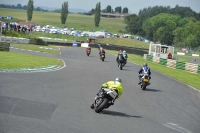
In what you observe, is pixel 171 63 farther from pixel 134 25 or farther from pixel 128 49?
pixel 134 25

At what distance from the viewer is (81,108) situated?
14492 millimetres

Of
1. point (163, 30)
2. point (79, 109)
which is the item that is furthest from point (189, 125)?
point (163, 30)

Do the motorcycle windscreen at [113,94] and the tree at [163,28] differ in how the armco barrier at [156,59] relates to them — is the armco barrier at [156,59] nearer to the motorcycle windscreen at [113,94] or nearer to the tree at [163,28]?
the motorcycle windscreen at [113,94]

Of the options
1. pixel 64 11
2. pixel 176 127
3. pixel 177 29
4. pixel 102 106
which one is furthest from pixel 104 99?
pixel 64 11

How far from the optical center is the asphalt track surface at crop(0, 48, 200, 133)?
37.0ft

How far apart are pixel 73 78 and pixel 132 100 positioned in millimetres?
6049

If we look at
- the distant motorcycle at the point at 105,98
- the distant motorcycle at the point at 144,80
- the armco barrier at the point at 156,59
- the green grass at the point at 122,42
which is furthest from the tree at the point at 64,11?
the distant motorcycle at the point at 105,98

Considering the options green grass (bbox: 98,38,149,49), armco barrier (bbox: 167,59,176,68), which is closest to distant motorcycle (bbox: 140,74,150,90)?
armco barrier (bbox: 167,59,176,68)

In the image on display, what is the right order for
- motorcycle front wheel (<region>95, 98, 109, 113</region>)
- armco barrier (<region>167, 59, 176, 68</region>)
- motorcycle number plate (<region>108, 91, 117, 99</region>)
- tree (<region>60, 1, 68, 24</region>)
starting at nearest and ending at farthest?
motorcycle front wheel (<region>95, 98, 109, 113</region>), motorcycle number plate (<region>108, 91, 117, 99</region>), armco barrier (<region>167, 59, 176, 68</region>), tree (<region>60, 1, 68, 24</region>)

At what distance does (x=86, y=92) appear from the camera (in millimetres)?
18797

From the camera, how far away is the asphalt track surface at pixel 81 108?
11289mm

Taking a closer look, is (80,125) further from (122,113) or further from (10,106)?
(122,113)

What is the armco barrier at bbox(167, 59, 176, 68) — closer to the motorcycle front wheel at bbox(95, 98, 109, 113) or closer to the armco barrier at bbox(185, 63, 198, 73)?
the armco barrier at bbox(185, 63, 198, 73)

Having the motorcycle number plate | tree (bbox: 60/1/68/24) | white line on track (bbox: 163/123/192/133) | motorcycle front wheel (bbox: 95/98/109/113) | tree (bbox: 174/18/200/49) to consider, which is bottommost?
white line on track (bbox: 163/123/192/133)
